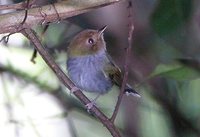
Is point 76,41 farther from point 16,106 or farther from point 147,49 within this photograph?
point 16,106

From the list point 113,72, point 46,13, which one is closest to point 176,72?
point 113,72

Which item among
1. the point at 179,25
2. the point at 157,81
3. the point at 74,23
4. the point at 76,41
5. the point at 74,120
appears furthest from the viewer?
the point at 74,120

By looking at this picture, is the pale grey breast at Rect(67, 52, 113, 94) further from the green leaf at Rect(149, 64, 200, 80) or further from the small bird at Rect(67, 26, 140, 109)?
the green leaf at Rect(149, 64, 200, 80)

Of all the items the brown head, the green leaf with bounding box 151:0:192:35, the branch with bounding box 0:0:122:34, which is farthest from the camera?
the brown head

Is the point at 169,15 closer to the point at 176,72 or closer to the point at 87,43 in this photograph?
the point at 176,72

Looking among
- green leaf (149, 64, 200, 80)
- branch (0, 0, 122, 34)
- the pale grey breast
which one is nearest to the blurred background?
green leaf (149, 64, 200, 80)

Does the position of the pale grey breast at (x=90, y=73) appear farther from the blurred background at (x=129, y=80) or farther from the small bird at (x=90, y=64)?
the blurred background at (x=129, y=80)

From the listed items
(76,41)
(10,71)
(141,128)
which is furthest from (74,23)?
(141,128)
